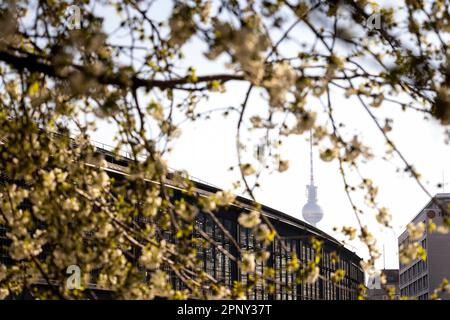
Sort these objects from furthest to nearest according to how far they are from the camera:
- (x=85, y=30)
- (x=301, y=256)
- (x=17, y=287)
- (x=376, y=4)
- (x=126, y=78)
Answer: (x=301, y=256), (x=17, y=287), (x=376, y=4), (x=85, y=30), (x=126, y=78)

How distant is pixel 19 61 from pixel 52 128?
179 cm

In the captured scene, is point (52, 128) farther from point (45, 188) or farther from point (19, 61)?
point (19, 61)

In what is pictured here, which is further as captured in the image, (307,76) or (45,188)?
(45,188)

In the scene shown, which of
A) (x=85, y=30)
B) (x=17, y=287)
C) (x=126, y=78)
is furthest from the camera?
(x=17, y=287)

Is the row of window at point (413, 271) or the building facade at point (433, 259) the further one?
the row of window at point (413, 271)

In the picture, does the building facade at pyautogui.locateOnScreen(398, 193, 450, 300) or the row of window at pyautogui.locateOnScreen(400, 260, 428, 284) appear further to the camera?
the row of window at pyautogui.locateOnScreen(400, 260, 428, 284)

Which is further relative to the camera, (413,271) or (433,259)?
(413,271)

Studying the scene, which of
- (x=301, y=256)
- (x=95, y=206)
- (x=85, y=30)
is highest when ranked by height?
(x=301, y=256)
